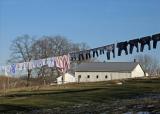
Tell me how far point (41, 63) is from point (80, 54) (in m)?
18.6

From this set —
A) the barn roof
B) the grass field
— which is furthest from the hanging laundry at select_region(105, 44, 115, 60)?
the barn roof

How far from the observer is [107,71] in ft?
424

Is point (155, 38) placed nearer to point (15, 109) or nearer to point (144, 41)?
point (144, 41)

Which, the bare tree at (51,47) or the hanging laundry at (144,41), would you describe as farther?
the bare tree at (51,47)

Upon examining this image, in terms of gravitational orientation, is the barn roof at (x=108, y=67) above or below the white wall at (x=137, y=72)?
above

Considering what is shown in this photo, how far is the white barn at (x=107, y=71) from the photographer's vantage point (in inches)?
5010

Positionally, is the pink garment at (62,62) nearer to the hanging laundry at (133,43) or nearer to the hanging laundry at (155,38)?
the hanging laundry at (133,43)

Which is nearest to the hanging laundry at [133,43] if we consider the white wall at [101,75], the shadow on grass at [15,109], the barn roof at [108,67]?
the shadow on grass at [15,109]

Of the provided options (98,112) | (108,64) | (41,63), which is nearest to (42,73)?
(108,64)

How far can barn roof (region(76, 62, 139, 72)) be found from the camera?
128 metres

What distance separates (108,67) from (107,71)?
2.06 metres

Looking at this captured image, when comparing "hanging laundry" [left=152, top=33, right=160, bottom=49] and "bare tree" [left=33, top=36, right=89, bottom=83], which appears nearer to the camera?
"hanging laundry" [left=152, top=33, right=160, bottom=49]

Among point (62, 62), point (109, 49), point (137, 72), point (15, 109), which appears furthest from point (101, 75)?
point (15, 109)

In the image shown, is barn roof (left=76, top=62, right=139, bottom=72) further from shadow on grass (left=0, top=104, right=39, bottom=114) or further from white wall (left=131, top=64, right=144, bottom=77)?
shadow on grass (left=0, top=104, right=39, bottom=114)
